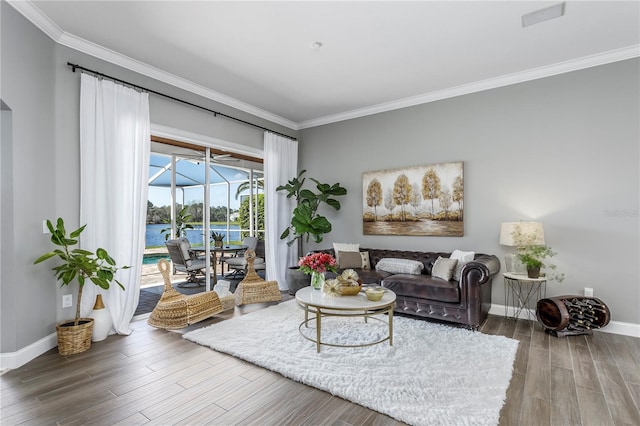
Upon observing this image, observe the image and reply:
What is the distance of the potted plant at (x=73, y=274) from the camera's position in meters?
2.98

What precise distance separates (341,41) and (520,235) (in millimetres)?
2912

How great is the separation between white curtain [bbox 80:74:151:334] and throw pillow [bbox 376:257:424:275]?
309 centimetres

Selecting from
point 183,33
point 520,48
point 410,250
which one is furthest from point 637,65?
point 183,33

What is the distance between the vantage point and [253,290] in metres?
4.70

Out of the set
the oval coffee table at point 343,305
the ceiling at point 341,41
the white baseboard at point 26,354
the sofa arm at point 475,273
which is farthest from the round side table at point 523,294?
the white baseboard at point 26,354

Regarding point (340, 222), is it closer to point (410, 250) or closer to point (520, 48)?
point (410, 250)

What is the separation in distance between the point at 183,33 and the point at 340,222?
3650 millimetres

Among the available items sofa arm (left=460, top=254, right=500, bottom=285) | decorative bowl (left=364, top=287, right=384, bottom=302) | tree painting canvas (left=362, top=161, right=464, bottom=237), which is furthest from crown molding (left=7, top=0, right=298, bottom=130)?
sofa arm (left=460, top=254, right=500, bottom=285)

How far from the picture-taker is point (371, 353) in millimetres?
2949

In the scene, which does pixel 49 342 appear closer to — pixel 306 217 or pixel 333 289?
pixel 333 289

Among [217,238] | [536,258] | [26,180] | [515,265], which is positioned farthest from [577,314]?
[26,180]

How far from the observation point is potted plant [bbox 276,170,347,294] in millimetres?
5363

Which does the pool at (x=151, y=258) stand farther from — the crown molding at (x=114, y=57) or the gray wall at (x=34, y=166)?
the crown molding at (x=114, y=57)

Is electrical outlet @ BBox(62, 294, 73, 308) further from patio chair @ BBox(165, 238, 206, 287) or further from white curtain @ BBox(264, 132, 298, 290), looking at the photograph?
white curtain @ BBox(264, 132, 298, 290)
